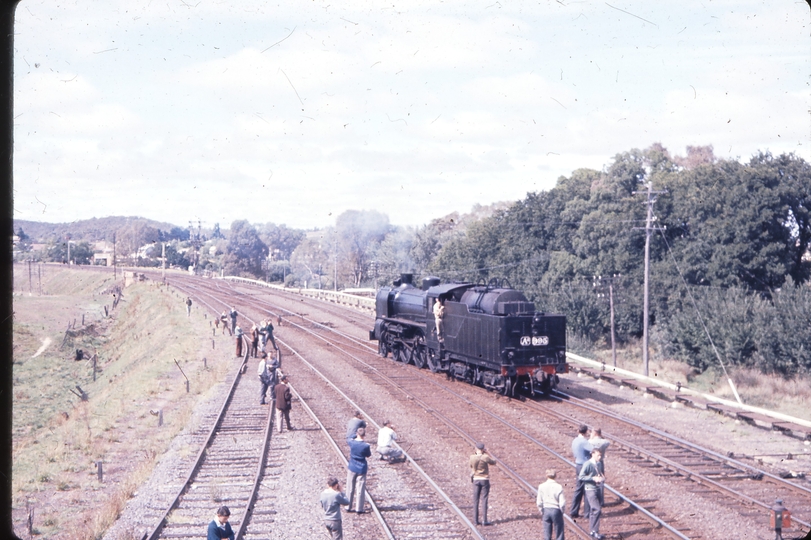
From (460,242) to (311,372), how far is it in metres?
43.9

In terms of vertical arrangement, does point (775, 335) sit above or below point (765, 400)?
above

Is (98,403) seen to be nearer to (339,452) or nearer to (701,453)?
(339,452)

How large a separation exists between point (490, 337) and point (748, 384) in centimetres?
1778

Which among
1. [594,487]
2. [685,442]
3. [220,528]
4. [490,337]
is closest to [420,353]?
[490,337]

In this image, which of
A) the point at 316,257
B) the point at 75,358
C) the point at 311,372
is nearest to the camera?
the point at 311,372

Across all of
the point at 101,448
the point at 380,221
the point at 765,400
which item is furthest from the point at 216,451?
the point at 380,221

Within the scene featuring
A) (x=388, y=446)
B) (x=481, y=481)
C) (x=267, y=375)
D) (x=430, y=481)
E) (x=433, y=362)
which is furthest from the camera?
(x=433, y=362)

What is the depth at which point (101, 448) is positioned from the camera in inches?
782

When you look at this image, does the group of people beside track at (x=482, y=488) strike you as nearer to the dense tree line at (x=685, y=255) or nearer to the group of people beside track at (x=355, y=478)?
the group of people beside track at (x=355, y=478)

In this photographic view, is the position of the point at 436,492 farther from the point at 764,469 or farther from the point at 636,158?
the point at 636,158

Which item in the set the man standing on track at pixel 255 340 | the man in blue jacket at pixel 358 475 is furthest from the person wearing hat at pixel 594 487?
the man standing on track at pixel 255 340

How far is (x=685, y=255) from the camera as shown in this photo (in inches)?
1877

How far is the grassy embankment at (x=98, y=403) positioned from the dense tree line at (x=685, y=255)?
24.5 m

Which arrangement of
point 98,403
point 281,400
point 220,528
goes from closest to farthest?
point 220,528
point 281,400
point 98,403
